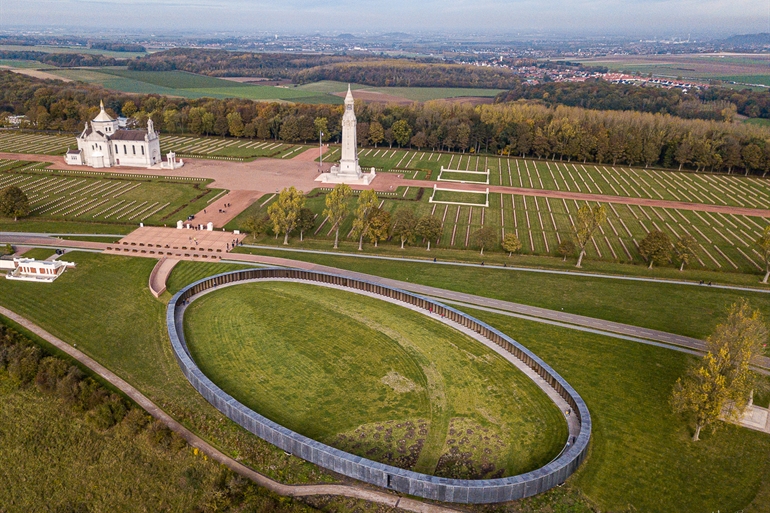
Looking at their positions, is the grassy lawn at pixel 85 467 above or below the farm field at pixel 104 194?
below

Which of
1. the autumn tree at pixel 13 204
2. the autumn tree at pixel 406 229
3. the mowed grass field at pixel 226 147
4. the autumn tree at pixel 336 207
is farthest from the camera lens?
the mowed grass field at pixel 226 147

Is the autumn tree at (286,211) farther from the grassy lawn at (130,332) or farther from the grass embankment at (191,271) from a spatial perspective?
the grassy lawn at (130,332)

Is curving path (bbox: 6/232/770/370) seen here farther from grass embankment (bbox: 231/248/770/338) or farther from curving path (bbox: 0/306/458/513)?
curving path (bbox: 0/306/458/513)

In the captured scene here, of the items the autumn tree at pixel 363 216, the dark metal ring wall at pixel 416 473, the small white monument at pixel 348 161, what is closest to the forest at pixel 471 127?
the small white monument at pixel 348 161

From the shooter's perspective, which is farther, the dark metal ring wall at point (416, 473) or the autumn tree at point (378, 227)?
the autumn tree at point (378, 227)

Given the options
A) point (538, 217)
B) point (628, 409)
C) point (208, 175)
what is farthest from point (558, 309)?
point (208, 175)

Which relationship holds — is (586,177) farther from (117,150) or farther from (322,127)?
(117,150)

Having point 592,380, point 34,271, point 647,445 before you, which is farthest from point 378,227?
point 647,445
